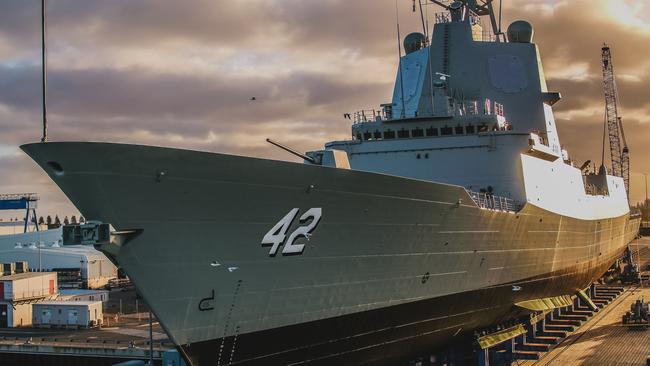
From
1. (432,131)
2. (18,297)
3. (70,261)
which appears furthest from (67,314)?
(432,131)

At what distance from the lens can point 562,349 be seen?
2294 cm

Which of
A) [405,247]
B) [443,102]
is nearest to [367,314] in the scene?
[405,247]

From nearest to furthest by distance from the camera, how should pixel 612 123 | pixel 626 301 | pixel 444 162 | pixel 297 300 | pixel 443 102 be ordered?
pixel 297 300
pixel 444 162
pixel 443 102
pixel 626 301
pixel 612 123

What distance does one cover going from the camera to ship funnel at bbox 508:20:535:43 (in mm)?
25422

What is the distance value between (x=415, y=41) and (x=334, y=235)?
51.0ft

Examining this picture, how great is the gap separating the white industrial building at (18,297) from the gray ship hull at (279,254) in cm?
3027

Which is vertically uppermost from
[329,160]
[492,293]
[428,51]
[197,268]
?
[428,51]

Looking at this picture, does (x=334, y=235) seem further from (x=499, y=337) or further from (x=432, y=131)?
(x=499, y=337)

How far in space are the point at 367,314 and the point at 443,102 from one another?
12.0 metres

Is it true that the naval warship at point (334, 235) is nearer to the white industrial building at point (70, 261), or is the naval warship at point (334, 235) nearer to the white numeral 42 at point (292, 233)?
the white numeral 42 at point (292, 233)

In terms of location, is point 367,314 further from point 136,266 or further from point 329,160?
point 136,266

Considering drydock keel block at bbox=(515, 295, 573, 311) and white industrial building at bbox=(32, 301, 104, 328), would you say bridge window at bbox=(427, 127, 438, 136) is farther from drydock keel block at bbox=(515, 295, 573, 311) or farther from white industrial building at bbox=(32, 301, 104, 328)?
white industrial building at bbox=(32, 301, 104, 328)

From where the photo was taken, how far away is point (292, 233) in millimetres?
11086

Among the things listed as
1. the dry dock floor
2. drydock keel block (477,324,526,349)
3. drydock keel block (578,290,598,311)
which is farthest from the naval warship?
drydock keel block (578,290,598,311)
